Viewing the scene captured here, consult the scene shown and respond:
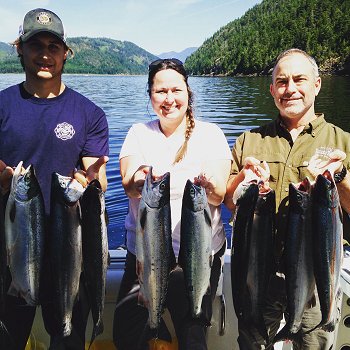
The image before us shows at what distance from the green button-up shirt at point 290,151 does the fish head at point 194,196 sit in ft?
2.69

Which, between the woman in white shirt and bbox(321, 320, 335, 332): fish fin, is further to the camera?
the woman in white shirt

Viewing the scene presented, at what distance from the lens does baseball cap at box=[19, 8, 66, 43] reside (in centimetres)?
347

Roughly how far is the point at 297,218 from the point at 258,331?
3.18 feet

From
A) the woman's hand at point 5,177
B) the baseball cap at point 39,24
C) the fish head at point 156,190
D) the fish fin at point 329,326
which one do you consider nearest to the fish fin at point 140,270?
the fish head at point 156,190

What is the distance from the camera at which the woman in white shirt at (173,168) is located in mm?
3432

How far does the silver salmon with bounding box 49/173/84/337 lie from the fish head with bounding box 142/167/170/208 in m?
0.53

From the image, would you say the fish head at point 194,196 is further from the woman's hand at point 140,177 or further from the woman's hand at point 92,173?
the woman's hand at point 92,173

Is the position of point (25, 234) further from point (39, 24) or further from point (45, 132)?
point (39, 24)

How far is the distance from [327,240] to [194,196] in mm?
1034

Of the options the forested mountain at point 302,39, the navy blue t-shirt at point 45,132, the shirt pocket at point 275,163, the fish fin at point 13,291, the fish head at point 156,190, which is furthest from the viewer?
the forested mountain at point 302,39

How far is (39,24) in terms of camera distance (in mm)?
3484

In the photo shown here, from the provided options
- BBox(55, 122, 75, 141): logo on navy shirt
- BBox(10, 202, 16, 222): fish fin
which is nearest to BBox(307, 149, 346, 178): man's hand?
BBox(55, 122, 75, 141): logo on navy shirt

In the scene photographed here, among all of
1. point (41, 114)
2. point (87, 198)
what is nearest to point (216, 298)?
point (87, 198)

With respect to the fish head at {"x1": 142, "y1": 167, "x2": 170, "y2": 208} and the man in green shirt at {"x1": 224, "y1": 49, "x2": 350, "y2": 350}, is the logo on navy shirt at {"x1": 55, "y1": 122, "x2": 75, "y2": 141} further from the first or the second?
the man in green shirt at {"x1": 224, "y1": 49, "x2": 350, "y2": 350}
